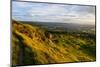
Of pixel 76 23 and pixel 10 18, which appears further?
pixel 76 23

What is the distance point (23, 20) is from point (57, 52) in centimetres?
65

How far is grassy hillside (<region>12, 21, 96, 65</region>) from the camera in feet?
9.12

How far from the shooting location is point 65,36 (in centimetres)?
304

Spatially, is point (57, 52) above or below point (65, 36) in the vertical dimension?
below

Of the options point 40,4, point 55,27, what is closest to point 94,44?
point 55,27

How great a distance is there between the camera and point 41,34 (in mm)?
2902

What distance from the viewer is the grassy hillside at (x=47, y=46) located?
278 centimetres

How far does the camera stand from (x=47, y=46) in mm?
2924

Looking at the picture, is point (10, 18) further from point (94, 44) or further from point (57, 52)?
point (94, 44)

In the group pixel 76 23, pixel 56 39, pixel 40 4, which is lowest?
pixel 56 39
